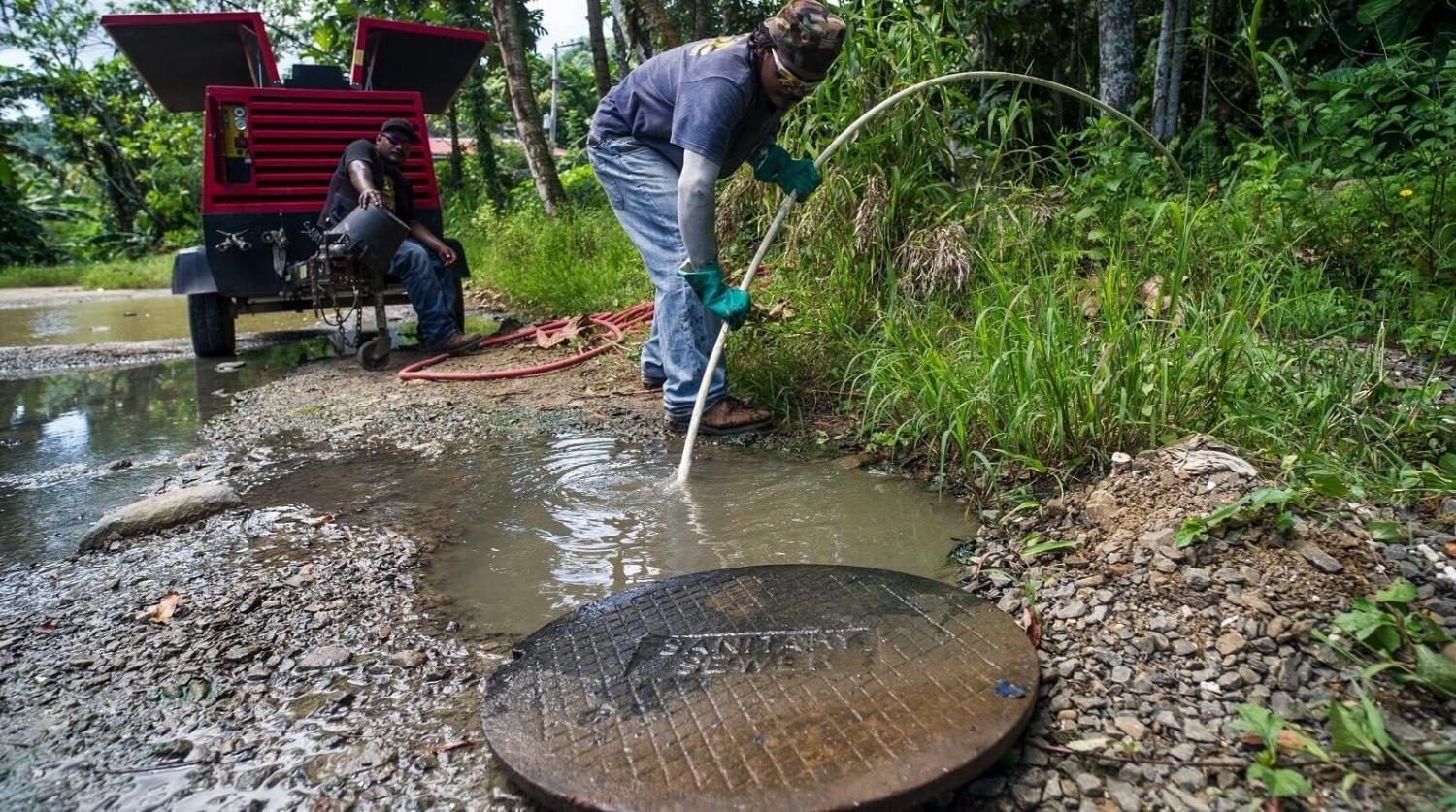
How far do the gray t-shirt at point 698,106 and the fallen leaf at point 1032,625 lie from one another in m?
1.72

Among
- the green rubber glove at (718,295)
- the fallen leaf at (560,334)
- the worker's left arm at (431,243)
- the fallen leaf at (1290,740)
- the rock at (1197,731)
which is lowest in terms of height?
the rock at (1197,731)

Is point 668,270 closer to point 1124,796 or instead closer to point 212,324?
point 1124,796

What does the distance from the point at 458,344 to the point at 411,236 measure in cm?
79

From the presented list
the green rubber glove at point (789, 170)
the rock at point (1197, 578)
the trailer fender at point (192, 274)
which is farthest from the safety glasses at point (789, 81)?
the trailer fender at point (192, 274)

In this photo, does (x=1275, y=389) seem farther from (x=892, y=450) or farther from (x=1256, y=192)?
(x=1256, y=192)

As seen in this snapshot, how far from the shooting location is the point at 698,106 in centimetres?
281

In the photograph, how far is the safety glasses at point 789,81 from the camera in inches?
111

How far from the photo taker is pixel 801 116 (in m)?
4.31

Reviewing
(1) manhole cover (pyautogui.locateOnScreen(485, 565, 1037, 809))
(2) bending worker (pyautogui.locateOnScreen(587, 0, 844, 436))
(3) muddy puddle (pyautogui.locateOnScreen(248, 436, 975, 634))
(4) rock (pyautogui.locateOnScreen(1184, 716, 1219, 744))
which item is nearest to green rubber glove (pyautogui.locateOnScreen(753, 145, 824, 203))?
(2) bending worker (pyautogui.locateOnScreen(587, 0, 844, 436))

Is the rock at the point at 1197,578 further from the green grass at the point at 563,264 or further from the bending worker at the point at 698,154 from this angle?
the green grass at the point at 563,264

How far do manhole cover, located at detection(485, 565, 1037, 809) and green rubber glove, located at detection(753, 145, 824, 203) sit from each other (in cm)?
189

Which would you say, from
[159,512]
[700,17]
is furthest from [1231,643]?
[700,17]

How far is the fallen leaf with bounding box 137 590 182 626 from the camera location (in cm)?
199

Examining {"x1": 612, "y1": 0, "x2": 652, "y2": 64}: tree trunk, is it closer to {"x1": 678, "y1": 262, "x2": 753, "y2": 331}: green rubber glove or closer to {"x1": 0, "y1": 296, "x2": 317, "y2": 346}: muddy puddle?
{"x1": 0, "y1": 296, "x2": 317, "y2": 346}: muddy puddle
